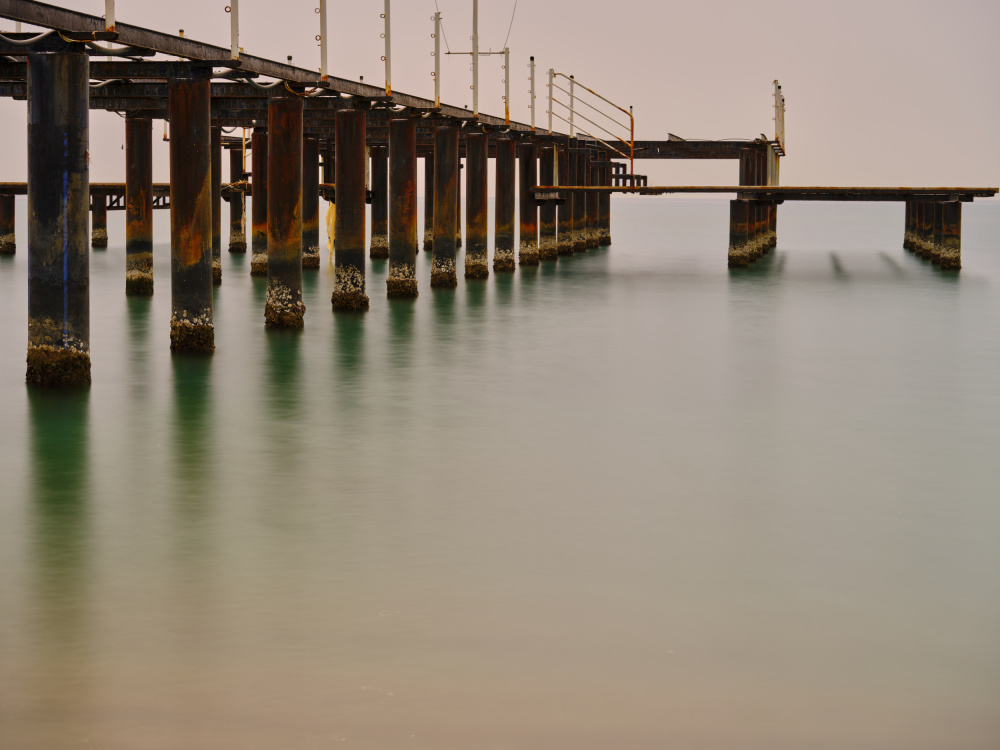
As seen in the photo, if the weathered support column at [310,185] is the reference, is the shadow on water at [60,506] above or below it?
below

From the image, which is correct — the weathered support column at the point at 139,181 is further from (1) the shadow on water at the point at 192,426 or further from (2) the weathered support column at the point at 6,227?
(2) the weathered support column at the point at 6,227

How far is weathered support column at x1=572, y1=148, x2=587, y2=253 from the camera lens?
49.3 m

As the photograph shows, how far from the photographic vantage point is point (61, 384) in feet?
47.3

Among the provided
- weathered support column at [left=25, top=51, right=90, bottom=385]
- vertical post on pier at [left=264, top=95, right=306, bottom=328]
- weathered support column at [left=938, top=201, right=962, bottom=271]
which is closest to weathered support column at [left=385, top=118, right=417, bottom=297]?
vertical post on pier at [left=264, top=95, right=306, bottom=328]

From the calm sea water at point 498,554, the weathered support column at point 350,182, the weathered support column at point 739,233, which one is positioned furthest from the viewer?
the weathered support column at point 739,233

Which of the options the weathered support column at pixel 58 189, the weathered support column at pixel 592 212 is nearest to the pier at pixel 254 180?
the weathered support column at pixel 58 189

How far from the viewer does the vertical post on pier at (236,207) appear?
41.4 m

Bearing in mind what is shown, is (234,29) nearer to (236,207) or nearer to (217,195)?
(217,195)

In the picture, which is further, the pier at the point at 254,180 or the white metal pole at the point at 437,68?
the white metal pole at the point at 437,68

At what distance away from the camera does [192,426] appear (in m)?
13.2

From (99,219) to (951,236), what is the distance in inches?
1108

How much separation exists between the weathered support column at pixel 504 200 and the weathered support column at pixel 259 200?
550 centimetres

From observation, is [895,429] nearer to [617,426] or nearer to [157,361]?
[617,426]

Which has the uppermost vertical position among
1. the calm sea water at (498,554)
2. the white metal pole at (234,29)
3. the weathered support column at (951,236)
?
the white metal pole at (234,29)
